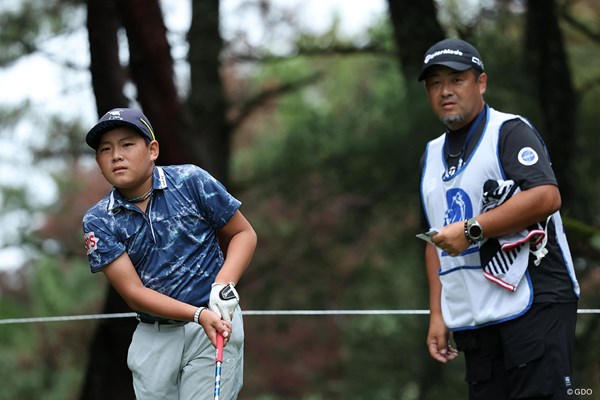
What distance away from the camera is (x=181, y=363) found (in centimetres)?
379

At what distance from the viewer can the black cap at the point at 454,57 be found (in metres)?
3.85

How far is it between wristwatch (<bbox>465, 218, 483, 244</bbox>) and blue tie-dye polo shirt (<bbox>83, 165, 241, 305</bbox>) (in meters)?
0.85

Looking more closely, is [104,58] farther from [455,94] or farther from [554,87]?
[455,94]

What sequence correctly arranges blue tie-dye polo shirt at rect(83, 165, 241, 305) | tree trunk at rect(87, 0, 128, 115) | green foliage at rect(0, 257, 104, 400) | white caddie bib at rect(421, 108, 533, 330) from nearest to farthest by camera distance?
1. white caddie bib at rect(421, 108, 533, 330)
2. blue tie-dye polo shirt at rect(83, 165, 241, 305)
3. tree trunk at rect(87, 0, 128, 115)
4. green foliage at rect(0, 257, 104, 400)

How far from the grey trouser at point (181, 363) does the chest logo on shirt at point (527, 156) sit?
1142 millimetres

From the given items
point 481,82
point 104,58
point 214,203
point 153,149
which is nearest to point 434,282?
point 481,82

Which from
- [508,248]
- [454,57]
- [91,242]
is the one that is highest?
[454,57]

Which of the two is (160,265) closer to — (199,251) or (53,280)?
(199,251)

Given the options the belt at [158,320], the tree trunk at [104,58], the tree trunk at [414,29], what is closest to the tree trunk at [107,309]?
the tree trunk at [104,58]

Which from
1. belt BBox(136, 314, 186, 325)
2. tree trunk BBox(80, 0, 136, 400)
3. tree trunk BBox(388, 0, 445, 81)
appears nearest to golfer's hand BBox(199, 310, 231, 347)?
belt BBox(136, 314, 186, 325)

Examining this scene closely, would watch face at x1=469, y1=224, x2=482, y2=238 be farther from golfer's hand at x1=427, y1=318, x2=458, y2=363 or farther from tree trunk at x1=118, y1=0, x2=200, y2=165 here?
tree trunk at x1=118, y1=0, x2=200, y2=165

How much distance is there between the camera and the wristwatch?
11.8 feet

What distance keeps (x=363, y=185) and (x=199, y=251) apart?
28.4 feet

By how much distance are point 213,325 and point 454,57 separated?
1.29 m
